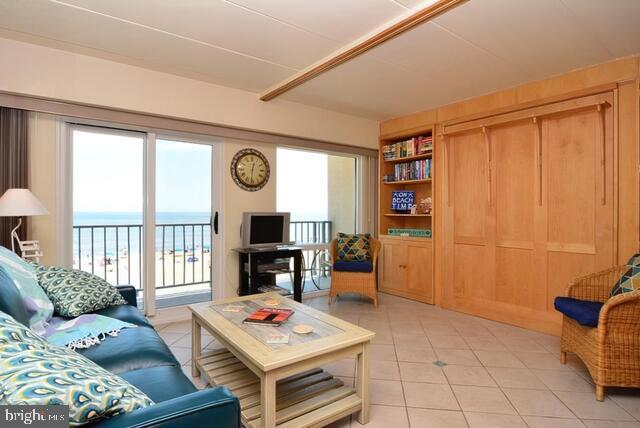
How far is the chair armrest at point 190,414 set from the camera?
0.77 metres

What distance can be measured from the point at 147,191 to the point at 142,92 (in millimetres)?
914

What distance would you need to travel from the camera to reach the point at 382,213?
15.1 ft

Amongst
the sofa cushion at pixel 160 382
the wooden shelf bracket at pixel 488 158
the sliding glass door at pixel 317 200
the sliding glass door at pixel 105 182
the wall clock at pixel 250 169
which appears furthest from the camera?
the sliding glass door at pixel 317 200

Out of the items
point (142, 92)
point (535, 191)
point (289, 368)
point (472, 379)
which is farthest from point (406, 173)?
point (289, 368)

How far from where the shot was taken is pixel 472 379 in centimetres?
220

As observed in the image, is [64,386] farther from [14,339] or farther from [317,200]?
[317,200]

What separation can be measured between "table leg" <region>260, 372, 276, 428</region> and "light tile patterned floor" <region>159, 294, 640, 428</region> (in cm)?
50

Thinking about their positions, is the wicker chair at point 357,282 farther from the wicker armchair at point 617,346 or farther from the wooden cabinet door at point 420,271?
the wicker armchair at point 617,346

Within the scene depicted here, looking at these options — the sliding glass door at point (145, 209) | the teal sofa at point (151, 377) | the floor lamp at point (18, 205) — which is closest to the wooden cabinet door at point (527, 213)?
the sliding glass door at point (145, 209)

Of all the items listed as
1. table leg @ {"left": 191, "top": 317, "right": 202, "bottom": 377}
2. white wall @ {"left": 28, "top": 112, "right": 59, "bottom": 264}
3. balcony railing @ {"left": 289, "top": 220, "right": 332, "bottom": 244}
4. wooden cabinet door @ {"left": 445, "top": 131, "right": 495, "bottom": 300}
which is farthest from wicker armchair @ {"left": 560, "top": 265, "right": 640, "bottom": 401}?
balcony railing @ {"left": 289, "top": 220, "right": 332, "bottom": 244}

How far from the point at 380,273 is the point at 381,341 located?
179 cm

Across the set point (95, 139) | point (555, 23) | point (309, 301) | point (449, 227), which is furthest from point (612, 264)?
point (95, 139)

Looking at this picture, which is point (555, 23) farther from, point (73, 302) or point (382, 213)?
point (73, 302)

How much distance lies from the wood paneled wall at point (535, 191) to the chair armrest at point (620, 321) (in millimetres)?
902
